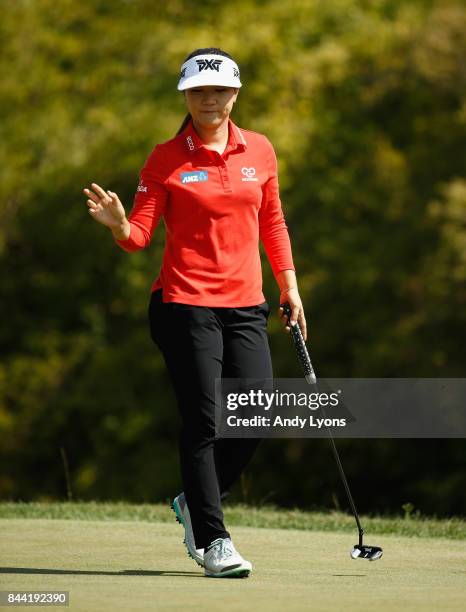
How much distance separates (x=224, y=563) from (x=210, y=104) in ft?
6.08

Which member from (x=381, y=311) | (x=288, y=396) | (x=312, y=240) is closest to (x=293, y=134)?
(x=312, y=240)

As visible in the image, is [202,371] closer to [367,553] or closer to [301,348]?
[301,348]

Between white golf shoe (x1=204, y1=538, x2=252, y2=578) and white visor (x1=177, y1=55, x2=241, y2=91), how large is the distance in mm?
1843

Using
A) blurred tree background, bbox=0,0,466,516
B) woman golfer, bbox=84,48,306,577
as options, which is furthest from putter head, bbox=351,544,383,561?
blurred tree background, bbox=0,0,466,516

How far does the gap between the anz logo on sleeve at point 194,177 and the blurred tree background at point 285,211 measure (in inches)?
667

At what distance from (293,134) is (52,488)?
7.70m

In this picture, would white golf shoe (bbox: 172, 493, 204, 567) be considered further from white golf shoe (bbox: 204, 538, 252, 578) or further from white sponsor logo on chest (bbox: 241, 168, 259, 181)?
white sponsor logo on chest (bbox: 241, 168, 259, 181)

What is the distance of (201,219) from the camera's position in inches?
233

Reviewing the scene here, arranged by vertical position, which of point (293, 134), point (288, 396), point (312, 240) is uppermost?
point (293, 134)

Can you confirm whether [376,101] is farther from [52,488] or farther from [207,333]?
[207,333]

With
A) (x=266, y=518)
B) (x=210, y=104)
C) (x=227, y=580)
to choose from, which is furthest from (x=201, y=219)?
(x=266, y=518)

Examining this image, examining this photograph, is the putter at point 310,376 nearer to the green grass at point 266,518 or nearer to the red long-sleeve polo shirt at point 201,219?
the red long-sleeve polo shirt at point 201,219

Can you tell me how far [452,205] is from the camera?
22031mm

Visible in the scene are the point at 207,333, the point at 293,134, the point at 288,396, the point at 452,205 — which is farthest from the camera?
the point at 293,134
